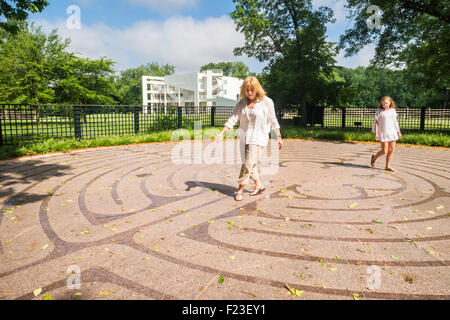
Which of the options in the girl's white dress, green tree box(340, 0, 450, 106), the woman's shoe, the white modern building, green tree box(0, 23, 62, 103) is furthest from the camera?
the white modern building

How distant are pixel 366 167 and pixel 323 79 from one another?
523 inches

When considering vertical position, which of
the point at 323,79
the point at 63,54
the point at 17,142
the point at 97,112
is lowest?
the point at 17,142

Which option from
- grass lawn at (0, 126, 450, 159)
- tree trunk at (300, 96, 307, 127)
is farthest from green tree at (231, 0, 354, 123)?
grass lawn at (0, 126, 450, 159)

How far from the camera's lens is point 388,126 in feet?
23.6

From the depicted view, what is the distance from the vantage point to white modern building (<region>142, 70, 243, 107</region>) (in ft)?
216

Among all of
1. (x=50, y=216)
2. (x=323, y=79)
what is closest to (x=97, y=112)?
(x=50, y=216)

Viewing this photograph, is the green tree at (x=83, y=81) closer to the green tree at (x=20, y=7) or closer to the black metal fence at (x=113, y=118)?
the black metal fence at (x=113, y=118)

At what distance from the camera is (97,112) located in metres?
13.0

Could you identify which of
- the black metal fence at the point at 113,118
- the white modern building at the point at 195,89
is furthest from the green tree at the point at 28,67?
the white modern building at the point at 195,89

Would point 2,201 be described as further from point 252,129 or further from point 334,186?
point 334,186

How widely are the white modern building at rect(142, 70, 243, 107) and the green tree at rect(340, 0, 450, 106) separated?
44.1 meters

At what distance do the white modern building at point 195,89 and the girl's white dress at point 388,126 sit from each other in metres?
54.9

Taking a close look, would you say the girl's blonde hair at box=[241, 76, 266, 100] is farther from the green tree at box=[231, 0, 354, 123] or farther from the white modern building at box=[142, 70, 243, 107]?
the white modern building at box=[142, 70, 243, 107]

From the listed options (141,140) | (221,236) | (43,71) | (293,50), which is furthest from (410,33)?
(43,71)
